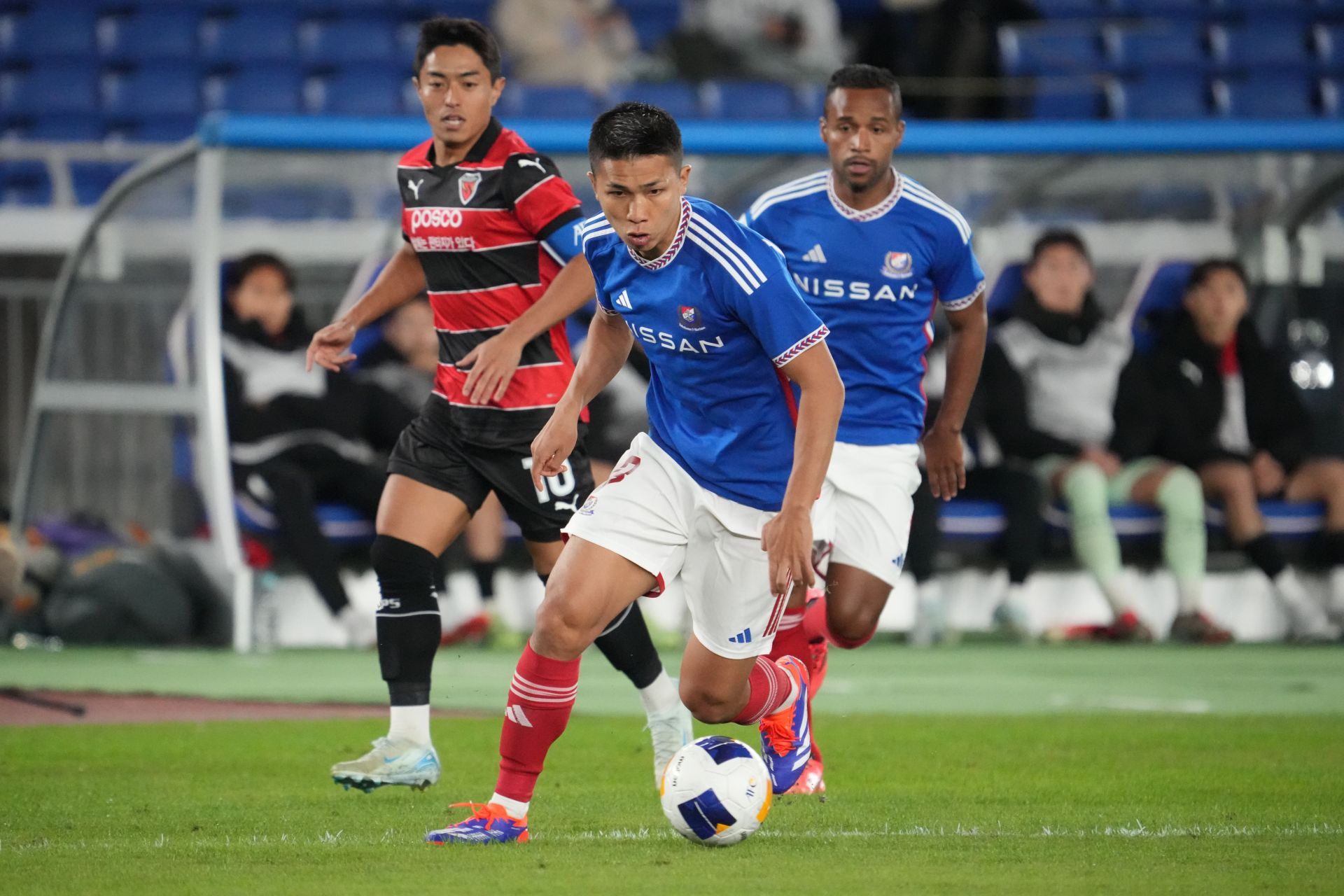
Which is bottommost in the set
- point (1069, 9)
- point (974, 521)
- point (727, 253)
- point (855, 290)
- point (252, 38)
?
point (974, 521)

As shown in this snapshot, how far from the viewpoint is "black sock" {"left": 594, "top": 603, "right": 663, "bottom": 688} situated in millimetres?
5531

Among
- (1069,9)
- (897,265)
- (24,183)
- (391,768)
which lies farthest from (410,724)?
(1069,9)

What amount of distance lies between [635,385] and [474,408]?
216 inches

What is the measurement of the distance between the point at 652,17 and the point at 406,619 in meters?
11.2

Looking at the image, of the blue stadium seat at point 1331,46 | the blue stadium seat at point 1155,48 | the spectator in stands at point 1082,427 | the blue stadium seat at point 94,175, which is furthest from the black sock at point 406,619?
the blue stadium seat at point 1331,46

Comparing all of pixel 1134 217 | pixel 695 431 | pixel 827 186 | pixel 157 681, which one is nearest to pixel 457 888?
pixel 695 431

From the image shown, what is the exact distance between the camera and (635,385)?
36.3ft

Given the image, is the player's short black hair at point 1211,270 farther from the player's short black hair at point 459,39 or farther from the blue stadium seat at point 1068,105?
the player's short black hair at point 459,39

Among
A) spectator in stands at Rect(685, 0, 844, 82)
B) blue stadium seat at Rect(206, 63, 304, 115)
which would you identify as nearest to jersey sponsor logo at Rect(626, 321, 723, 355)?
spectator in stands at Rect(685, 0, 844, 82)

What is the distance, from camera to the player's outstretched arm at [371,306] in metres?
5.61

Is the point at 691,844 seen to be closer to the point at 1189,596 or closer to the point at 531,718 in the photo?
the point at 531,718

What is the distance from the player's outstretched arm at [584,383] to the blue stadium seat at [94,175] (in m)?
9.95

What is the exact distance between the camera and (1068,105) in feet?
47.9

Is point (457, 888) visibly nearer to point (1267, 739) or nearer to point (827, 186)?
point (827, 186)
